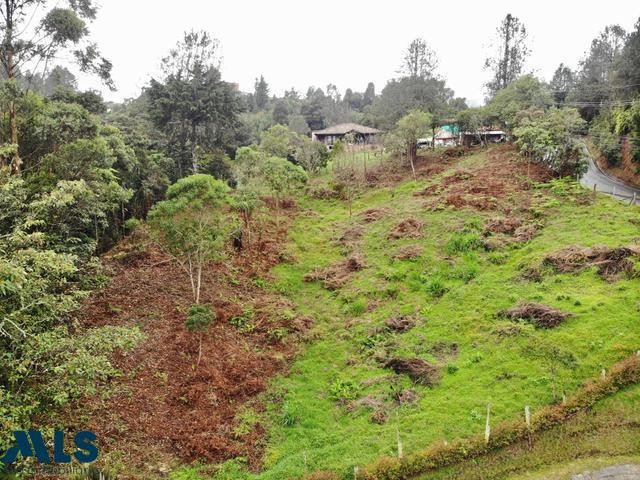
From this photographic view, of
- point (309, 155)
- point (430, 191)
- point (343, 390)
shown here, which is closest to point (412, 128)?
point (430, 191)

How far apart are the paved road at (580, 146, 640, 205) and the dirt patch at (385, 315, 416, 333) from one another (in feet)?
71.7

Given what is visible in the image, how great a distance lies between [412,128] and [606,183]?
→ 657 inches

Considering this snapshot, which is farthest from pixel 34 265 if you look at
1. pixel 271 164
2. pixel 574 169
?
pixel 574 169

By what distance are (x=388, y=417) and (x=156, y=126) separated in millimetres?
32508

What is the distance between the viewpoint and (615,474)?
36.4 ft

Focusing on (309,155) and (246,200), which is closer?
(246,200)

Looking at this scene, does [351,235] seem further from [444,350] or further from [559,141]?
[559,141]

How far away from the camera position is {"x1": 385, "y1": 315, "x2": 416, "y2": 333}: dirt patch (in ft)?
59.6

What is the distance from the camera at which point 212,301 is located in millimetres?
20531

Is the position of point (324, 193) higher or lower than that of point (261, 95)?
lower

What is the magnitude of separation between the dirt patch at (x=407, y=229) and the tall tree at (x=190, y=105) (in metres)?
18.5

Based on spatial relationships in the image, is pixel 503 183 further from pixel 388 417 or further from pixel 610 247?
pixel 388 417

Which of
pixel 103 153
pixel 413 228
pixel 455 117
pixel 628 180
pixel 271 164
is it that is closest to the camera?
pixel 103 153

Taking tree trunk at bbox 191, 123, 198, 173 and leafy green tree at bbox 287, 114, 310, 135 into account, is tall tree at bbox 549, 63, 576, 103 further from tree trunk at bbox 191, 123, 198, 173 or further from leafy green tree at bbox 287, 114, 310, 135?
tree trunk at bbox 191, 123, 198, 173
